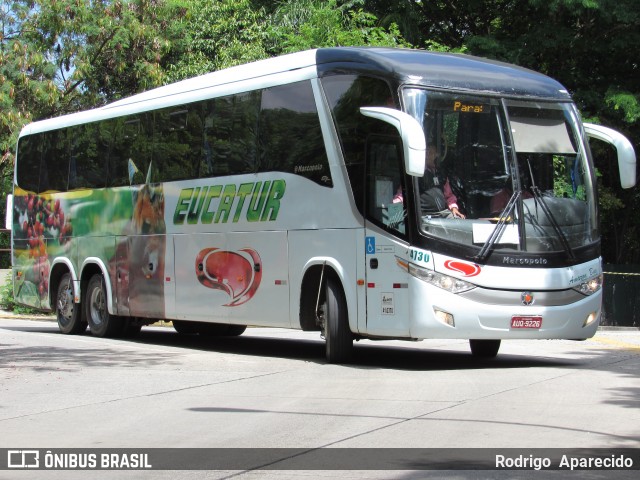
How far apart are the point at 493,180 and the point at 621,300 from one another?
51.8 feet

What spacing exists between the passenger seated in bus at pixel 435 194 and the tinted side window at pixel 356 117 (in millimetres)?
618

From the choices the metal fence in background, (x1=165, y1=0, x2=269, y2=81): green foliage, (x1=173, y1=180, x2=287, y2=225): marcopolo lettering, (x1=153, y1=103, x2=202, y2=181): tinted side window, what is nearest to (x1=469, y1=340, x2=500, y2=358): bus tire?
(x1=173, y1=180, x2=287, y2=225): marcopolo lettering

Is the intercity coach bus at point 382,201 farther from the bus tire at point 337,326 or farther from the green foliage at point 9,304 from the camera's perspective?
the green foliage at point 9,304

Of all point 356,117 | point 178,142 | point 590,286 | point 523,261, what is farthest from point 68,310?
point 590,286

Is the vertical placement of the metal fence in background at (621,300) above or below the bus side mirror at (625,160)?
below

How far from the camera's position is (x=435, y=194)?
43.3 ft

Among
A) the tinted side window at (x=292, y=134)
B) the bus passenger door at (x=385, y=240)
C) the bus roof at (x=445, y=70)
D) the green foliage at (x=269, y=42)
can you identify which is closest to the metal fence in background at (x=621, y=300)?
the green foliage at (x=269, y=42)

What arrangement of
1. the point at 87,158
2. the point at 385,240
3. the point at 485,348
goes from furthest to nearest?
the point at 87,158 < the point at 485,348 < the point at 385,240

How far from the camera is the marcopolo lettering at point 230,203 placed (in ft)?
51.0

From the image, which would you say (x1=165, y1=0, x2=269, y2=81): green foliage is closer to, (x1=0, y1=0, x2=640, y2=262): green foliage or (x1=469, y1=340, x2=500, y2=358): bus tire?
(x1=0, y1=0, x2=640, y2=262): green foliage

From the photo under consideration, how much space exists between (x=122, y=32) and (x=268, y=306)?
72.5 feet

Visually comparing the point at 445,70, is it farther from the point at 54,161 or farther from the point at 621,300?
the point at 621,300

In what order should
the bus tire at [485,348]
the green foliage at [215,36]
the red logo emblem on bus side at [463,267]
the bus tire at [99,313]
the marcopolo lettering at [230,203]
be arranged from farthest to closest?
the green foliage at [215,36]
the bus tire at [99,313]
the marcopolo lettering at [230,203]
the bus tire at [485,348]
the red logo emblem on bus side at [463,267]

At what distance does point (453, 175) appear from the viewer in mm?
13289
